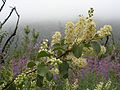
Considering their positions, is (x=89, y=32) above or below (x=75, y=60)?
above

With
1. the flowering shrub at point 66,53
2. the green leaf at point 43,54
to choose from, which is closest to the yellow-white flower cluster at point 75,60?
the flowering shrub at point 66,53

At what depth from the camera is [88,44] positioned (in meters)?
1.82

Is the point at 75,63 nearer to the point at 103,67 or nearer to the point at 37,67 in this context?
the point at 37,67

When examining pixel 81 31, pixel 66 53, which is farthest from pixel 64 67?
pixel 81 31

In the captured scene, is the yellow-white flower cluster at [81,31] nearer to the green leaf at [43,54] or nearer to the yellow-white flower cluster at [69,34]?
the yellow-white flower cluster at [69,34]

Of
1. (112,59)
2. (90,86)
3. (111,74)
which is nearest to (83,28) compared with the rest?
(90,86)

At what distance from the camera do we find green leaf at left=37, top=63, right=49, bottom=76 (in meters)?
1.74

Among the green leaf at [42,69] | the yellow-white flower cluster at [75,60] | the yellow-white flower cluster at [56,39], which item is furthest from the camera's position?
the yellow-white flower cluster at [56,39]

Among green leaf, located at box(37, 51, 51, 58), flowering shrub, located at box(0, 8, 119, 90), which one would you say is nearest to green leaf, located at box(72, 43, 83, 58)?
flowering shrub, located at box(0, 8, 119, 90)

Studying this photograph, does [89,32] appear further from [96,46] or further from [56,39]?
[56,39]

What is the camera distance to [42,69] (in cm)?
176

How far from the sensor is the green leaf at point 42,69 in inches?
68.5

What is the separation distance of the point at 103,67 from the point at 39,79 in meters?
5.09

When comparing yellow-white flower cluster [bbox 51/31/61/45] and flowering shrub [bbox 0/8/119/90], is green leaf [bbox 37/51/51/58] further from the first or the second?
yellow-white flower cluster [bbox 51/31/61/45]
